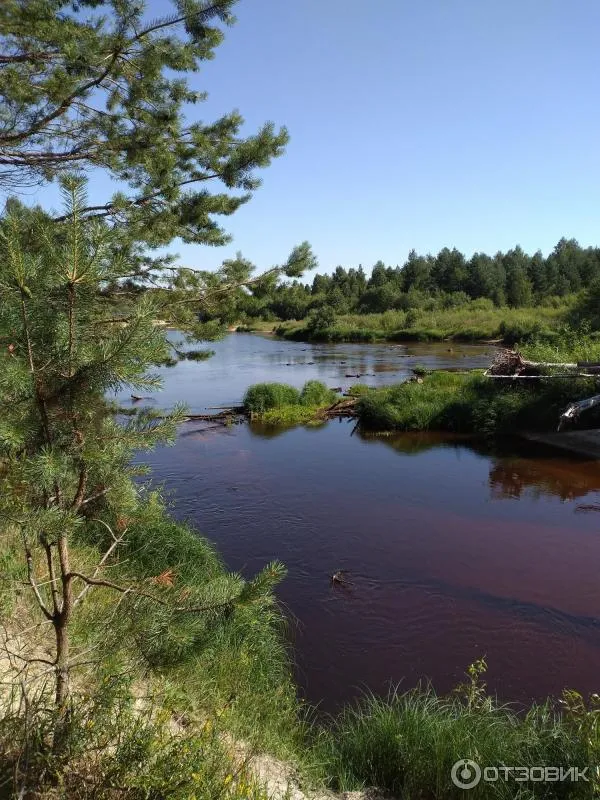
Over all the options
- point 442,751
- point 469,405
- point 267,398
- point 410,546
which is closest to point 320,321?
point 267,398

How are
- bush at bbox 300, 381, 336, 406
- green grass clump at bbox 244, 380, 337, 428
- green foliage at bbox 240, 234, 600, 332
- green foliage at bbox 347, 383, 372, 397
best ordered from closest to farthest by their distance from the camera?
green grass clump at bbox 244, 380, 337, 428 → bush at bbox 300, 381, 336, 406 → green foliage at bbox 347, 383, 372, 397 → green foliage at bbox 240, 234, 600, 332

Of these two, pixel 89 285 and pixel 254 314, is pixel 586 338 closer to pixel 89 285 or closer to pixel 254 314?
pixel 254 314

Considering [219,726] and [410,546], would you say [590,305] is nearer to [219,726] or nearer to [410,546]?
[410,546]

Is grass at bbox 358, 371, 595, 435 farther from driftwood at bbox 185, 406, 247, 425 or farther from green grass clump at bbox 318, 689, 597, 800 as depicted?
green grass clump at bbox 318, 689, 597, 800

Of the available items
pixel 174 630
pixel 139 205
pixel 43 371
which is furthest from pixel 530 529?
pixel 43 371

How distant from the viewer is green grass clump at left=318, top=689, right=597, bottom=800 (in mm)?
3537

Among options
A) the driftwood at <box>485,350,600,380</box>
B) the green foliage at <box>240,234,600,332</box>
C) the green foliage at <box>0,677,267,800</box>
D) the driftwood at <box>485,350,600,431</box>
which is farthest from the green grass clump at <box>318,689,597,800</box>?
the green foliage at <box>240,234,600,332</box>

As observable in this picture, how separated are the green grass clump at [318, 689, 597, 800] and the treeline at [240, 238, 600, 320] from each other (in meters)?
52.5

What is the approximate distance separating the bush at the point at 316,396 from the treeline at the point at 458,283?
35.9 metres

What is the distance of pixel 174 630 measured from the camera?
2.80m

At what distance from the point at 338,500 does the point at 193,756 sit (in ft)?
28.9

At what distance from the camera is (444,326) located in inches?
2141

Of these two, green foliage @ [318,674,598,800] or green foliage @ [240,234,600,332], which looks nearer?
green foliage @ [318,674,598,800]

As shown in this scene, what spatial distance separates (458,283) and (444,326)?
3225 centimetres
